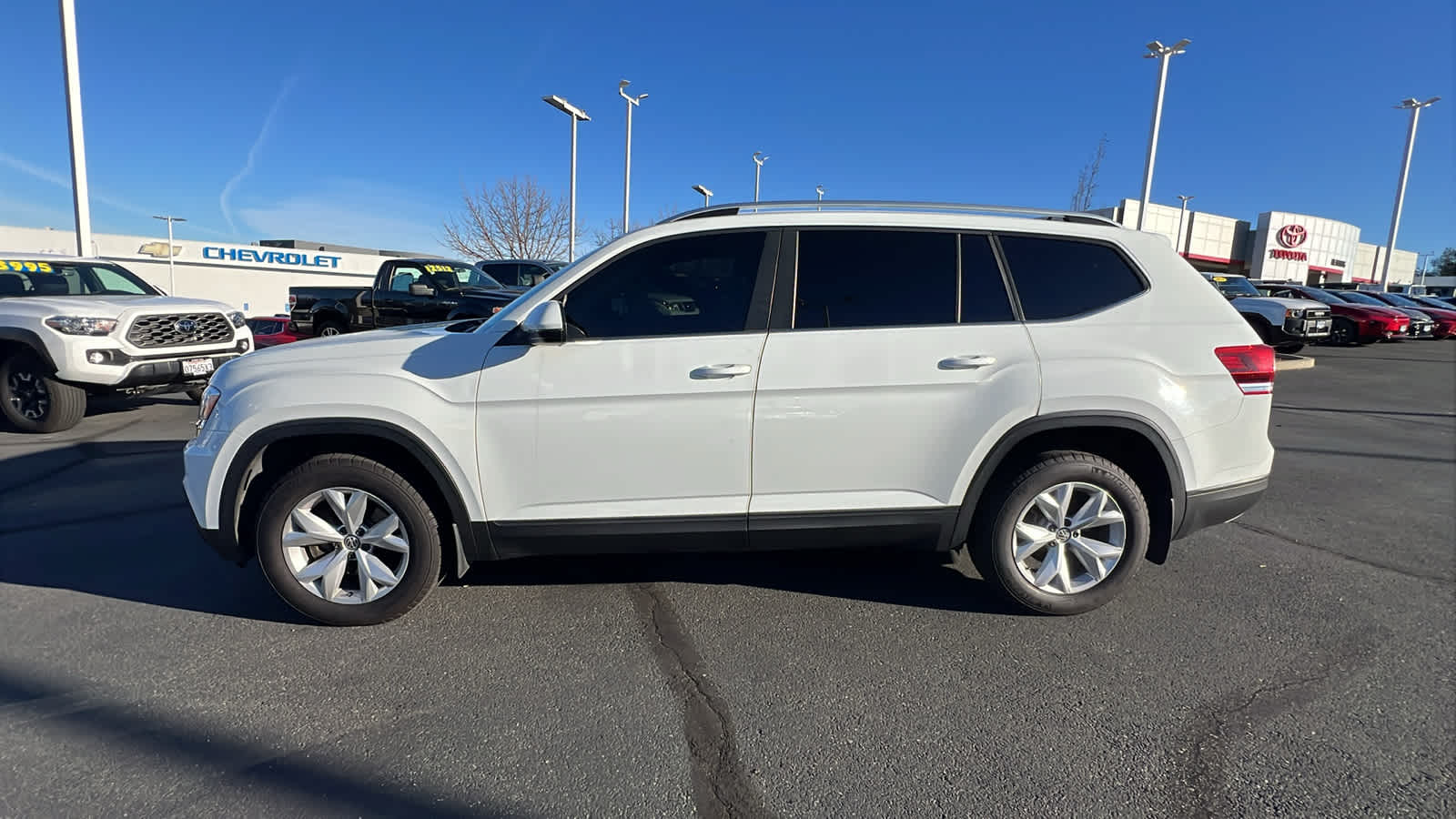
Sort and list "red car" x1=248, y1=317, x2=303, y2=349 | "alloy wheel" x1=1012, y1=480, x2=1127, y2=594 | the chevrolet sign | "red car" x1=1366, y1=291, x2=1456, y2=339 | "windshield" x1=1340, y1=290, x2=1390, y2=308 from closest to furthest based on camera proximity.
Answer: "alloy wheel" x1=1012, y1=480, x2=1127, y2=594
"red car" x1=248, y1=317, x2=303, y2=349
"windshield" x1=1340, y1=290, x2=1390, y2=308
"red car" x1=1366, y1=291, x2=1456, y2=339
the chevrolet sign

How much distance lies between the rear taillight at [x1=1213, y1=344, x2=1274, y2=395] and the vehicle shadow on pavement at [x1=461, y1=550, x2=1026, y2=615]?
4.73 feet

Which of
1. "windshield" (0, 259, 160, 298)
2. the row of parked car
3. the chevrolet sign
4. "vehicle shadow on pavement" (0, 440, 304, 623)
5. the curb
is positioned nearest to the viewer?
"vehicle shadow on pavement" (0, 440, 304, 623)

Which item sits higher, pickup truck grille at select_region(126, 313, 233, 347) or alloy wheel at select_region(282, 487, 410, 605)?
pickup truck grille at select_region(126, 313, 233, 347)

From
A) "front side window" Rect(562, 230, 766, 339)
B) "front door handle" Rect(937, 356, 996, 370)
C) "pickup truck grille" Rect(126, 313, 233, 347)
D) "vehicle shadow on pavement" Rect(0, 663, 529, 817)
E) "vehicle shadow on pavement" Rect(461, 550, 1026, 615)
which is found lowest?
"vehicle shadow on pavement" Rect(0, 663, 529, 817)

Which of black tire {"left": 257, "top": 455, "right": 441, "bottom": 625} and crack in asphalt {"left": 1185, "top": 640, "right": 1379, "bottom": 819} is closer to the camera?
crack in asphalt {"left": 1185, "top": 640, "right": 1379, "bottom": 819}

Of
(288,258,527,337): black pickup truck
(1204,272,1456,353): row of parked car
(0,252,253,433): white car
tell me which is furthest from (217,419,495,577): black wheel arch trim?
(1204,272,1456,353): row of parked car

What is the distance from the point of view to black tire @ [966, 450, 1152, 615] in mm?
3229

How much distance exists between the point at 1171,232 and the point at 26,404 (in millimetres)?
51288

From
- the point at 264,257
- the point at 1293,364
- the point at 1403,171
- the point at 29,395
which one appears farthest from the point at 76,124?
the point at 1403,171

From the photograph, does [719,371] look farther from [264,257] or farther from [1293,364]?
[264,257]

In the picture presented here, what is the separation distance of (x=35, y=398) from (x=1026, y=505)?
Result: 925cm

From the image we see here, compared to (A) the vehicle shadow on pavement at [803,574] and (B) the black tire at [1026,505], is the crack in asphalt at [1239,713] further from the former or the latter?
(A) the vehicle shadow on pavement at [803,574]

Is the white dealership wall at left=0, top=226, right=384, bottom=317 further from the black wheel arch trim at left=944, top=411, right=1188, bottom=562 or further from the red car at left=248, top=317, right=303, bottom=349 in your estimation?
the black wheel arch trim at left=944, top=411, right=1188, bottom=562

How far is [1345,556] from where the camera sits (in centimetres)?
420
